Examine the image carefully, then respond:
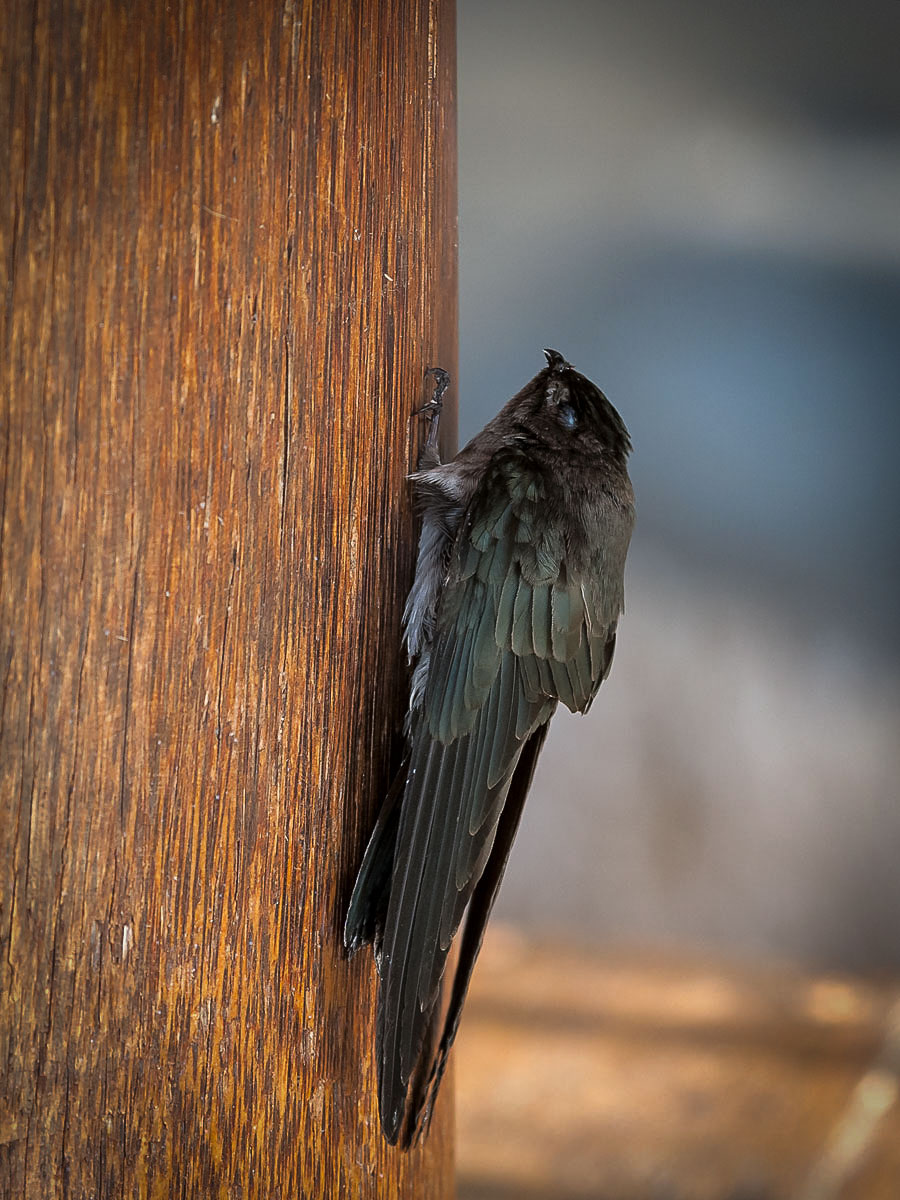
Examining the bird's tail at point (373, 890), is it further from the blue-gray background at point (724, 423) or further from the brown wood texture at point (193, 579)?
the blue-gray background at point (724, 423)

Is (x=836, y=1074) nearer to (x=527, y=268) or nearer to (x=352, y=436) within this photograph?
(x=527, y=268)

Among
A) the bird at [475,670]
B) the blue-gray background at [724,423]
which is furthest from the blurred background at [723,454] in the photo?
the bird at [475,670]

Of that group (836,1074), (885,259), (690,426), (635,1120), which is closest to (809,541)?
(690,426)

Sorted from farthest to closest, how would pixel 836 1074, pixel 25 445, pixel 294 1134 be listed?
1. pixel 836 1074
2. pixel 294 1134
3. pixel 25 445

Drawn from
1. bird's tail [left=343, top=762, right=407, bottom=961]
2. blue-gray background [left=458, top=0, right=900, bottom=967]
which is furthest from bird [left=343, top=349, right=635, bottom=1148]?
blue-gray background [left=458, top=0, right=900, bottom=967]

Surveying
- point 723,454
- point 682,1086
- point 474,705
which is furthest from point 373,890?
point 682,1086
